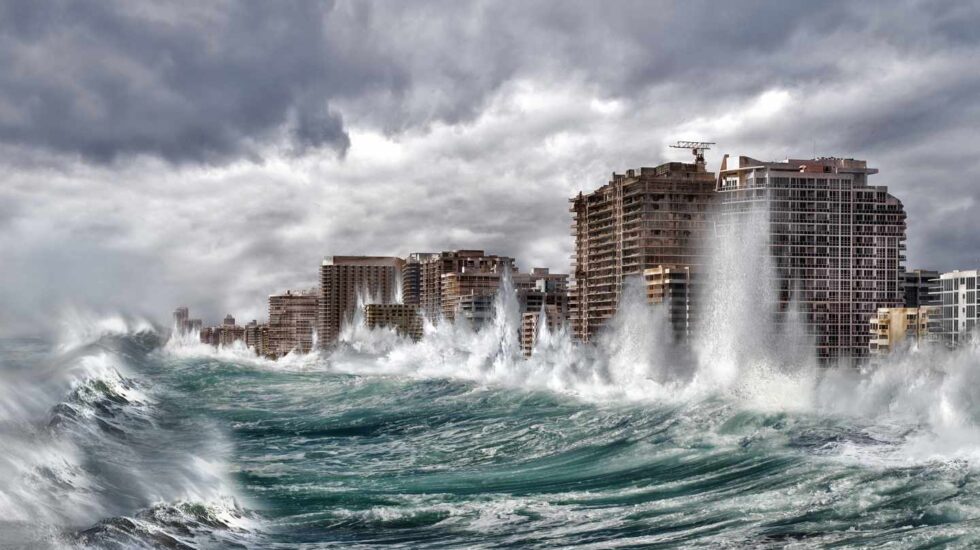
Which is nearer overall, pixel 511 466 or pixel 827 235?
pixel 511 466

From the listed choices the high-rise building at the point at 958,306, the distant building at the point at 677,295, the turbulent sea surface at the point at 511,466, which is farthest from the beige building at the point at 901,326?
the turbulent sea surface at the point at 511,466

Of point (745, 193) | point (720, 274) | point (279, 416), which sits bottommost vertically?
point (279, 416)

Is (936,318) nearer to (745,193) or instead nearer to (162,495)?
(745,193)

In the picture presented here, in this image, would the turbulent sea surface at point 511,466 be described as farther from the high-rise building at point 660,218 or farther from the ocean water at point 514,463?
the high-rise building at point 660,218

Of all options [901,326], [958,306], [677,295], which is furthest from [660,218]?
[958,306]

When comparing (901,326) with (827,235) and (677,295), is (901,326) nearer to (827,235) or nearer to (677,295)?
(827,235)

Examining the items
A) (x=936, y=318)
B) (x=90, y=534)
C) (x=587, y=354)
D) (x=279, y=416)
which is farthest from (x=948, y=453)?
(x=587, y=354)

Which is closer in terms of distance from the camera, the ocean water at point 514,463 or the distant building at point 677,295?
the ocean water at point 514,463
